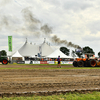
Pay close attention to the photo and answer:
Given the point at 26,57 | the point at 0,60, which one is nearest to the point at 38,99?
the point at 0,60

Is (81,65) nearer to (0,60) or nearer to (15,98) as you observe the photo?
(0,60)

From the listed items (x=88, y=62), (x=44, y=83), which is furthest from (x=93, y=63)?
(x=44, y=83)

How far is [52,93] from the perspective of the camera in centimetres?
557

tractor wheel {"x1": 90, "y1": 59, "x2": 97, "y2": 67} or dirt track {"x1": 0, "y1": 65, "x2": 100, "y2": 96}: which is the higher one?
tractor wheel {"x1": 90, "y1": 59, "x2": 97, "y2": 67}

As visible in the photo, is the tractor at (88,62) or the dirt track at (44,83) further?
the tractor at (88,62)

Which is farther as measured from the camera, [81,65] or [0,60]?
[0,60]

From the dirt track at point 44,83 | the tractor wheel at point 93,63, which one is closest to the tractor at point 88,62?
the tractor wheel at point 93,63

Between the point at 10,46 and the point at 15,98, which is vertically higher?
the point at 10,46

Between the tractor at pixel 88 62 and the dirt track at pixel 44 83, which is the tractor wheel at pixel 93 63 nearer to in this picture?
the tractor at pixel 88 62

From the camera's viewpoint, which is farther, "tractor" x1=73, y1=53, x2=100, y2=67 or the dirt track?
"tractor" x1=73, y1=53, x2=100, y2=67

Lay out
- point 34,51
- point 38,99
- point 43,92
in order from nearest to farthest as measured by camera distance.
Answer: point 38,99, point 43,92, point 34,51

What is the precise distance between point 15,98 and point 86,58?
17.9m

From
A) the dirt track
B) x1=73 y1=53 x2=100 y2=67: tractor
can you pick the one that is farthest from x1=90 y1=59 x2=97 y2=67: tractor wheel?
the dirt track

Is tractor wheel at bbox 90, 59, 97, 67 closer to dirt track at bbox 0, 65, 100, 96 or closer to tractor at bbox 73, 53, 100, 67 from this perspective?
tractor at bbox 73, 53, 100, 67
